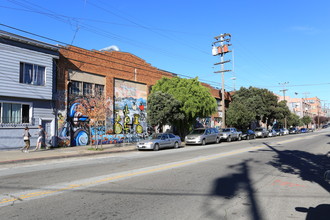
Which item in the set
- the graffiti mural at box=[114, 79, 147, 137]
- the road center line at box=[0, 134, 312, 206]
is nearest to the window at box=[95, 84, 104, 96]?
the graffiti mural at box=[114, 79, 147, 137]

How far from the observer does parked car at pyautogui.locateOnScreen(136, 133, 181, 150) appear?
1864cm

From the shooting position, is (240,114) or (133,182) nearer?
(133,182)

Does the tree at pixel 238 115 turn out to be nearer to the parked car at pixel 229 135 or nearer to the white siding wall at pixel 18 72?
the parked car at pixel 229 135

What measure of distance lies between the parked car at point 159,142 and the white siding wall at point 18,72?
7633 millimetres

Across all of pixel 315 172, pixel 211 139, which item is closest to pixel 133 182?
pixel 315 172

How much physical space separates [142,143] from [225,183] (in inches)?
471

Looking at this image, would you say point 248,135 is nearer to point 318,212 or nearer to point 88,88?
point 88,88

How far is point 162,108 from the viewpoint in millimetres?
23578

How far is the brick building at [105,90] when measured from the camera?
68.0ft

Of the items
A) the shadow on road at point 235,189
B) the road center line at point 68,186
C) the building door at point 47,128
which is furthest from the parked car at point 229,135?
the road center line at point 68,186

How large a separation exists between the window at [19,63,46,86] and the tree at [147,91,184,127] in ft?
30.2

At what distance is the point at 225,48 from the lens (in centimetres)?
3394

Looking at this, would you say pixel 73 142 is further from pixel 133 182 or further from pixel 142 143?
pixel 133 182

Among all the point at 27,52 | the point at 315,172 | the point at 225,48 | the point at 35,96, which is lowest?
the point at 315,172
